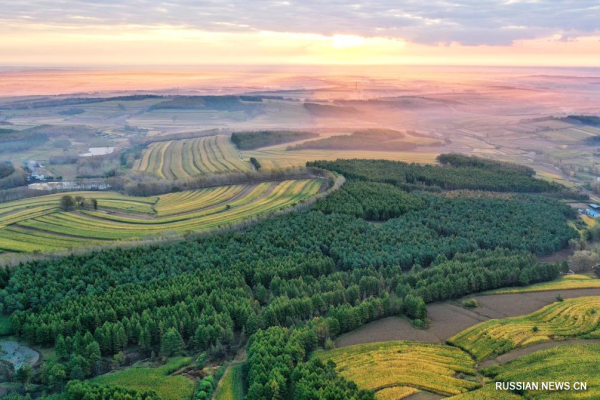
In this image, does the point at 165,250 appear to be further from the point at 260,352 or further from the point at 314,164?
the point at 314,164

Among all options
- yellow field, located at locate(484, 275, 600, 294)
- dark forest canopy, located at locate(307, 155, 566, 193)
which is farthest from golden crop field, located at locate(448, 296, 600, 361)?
dark forest canopy, located at locate(307, 155, 566, 193)

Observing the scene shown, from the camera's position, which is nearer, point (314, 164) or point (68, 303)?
point (68, 303)

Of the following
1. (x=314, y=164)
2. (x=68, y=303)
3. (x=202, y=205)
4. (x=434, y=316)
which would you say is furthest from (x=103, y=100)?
(x=434, y=316)

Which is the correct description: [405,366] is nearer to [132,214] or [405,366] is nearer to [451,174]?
[132,214]

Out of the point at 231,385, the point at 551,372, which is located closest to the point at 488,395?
the point at 551,372

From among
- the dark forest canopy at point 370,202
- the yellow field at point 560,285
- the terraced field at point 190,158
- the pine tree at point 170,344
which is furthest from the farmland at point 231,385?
the terraced field at point 190,158

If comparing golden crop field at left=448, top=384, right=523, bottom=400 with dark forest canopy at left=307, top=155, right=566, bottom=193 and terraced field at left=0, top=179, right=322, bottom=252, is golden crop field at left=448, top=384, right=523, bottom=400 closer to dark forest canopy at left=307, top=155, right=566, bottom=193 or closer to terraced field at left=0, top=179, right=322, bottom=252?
terraced field at left=0, top=179, right=322, bottom=252

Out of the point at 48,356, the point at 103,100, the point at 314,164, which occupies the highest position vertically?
the point at 103,100
